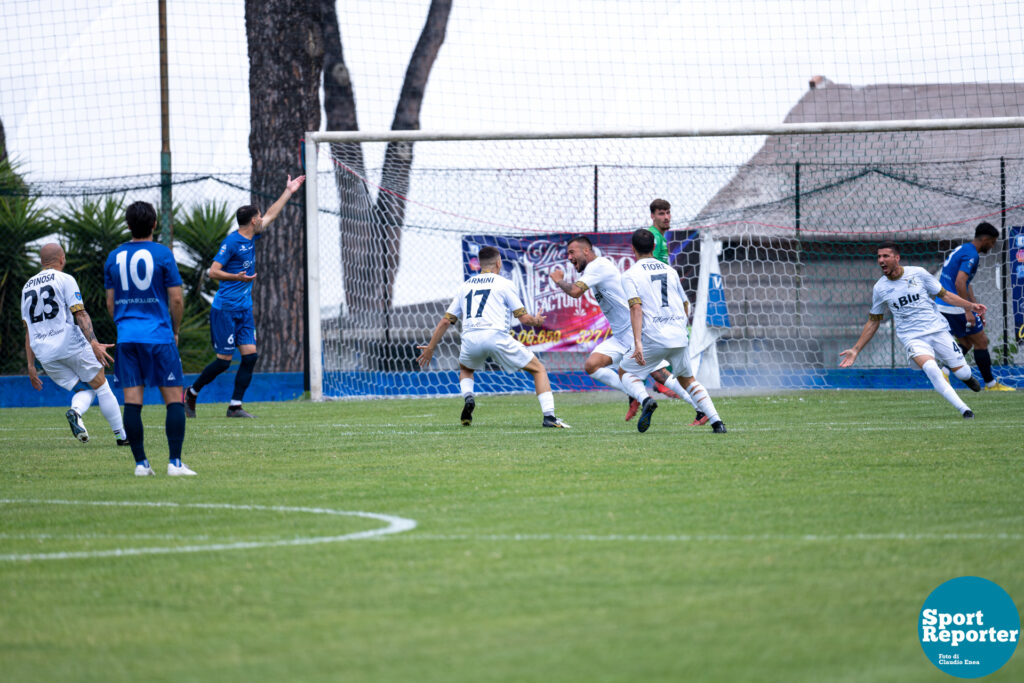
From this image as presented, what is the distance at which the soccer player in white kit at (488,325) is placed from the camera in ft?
37.1

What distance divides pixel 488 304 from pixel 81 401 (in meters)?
3.73

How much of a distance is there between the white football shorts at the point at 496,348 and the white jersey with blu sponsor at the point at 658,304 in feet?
4.47

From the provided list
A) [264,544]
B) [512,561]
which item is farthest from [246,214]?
[512,561]

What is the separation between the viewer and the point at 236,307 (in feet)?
45.2

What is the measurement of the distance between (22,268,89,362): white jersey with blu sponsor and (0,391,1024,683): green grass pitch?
1.81 metres

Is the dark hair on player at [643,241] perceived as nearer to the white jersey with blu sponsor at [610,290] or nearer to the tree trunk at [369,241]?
the white jersey with blu sponsor at [610,290]

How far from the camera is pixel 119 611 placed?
3.79 metres

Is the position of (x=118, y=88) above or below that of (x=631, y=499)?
above

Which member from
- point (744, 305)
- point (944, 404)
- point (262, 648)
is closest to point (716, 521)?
point (262, 648)

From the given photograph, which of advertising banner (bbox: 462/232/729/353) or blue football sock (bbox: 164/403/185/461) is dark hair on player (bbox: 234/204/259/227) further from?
blue football sock (bbox: 164/403/185/461)

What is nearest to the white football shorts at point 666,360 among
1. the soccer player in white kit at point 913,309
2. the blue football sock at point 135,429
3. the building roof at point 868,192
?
the soccer player in white kit at point 913,309

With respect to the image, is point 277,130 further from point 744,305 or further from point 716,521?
point 716,521

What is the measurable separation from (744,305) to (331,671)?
1691 centimetres

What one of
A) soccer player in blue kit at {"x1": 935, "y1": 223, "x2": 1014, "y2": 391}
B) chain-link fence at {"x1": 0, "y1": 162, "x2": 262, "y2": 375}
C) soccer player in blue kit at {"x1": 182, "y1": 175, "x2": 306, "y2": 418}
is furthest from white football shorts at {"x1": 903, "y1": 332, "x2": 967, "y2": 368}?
chain-link fence at {"x1": 0, "y1": 162, "x2": 262, "y2": 375}
